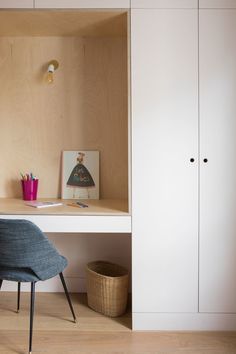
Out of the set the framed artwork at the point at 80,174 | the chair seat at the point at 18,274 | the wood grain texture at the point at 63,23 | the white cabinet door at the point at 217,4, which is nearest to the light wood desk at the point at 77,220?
the chair seat at the point at 18,274

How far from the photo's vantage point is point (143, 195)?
7.12 feet

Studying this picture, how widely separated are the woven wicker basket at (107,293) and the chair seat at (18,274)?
53 centimetres

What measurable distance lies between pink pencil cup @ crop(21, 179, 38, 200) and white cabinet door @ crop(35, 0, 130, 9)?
118 cm

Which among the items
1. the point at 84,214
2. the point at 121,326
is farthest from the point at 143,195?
the point at 121,326

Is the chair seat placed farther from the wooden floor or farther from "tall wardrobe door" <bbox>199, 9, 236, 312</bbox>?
"tall wardrobe door" <bbox>199, 9, 236, 312</bbox>

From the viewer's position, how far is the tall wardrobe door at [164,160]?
6.98ft

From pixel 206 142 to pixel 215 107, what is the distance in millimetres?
225

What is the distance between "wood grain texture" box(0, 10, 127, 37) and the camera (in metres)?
2.19

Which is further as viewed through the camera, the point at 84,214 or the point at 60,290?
the point at 60,290

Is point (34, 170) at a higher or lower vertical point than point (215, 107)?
lower

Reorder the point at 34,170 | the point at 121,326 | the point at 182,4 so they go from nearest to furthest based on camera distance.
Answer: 1. the point at 182,4
2. the point at 121,326
3. the point at 34,170

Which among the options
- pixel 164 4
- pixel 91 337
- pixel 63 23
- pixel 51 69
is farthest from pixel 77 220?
pixel 164 4

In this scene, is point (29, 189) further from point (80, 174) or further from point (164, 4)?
point (164, 4)

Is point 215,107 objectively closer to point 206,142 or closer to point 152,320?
point 206,142
